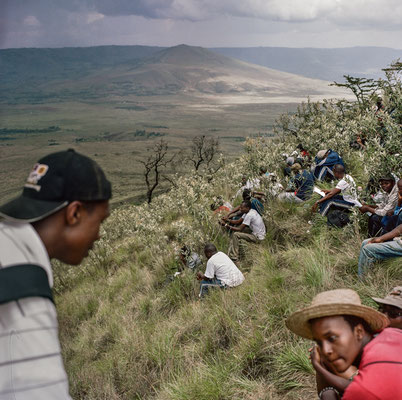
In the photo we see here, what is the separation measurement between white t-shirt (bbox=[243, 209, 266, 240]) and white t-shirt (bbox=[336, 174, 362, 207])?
1652mm

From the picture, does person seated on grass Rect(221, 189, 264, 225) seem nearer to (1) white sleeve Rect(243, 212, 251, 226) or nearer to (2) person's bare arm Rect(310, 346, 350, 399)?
(1) white sleeve Rect(243, 212, 251, 226)

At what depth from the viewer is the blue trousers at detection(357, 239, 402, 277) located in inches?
164

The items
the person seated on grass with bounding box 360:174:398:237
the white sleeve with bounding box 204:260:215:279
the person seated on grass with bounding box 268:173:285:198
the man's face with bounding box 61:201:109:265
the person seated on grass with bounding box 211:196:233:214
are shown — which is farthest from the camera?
the person seated on grass with bounding box 211:196:233:214

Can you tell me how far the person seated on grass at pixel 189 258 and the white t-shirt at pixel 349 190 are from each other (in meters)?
2.95

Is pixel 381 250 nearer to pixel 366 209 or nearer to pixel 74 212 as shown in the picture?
pixel 366 209

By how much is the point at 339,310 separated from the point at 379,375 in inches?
12.9

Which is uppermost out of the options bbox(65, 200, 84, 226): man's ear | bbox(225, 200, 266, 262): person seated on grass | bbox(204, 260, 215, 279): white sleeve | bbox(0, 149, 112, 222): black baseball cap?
bbox(0, 149, 112, 222): black baseball cap

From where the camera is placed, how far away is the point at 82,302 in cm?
800

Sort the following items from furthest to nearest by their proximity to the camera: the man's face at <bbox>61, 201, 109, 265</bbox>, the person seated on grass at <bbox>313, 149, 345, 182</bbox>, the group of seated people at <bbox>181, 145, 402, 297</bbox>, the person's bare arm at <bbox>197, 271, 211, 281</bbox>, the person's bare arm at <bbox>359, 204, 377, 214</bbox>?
the person seated on grass at <bbox>313, 149, 345, 182</bbox> < the person's bare arm at <bbox>197, 271, 211, 281</bbox> < the person's bare arm at <bbox>359, 204, 377, 214</bbox> < the group of seated people at <bbox>181, 145, 402, 297</bbox> < the man's face at <bbox>61, 201, 109, 265</bbox>

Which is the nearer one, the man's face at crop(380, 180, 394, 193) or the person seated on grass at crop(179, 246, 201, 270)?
the man's face at crop(380, 180, 394, 193)

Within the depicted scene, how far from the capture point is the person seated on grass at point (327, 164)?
27.5 feet

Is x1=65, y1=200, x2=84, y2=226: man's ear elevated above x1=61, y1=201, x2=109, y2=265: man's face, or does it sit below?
above

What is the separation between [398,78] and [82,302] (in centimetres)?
895

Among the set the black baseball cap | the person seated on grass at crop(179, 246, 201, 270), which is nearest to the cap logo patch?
the black baseball cap
